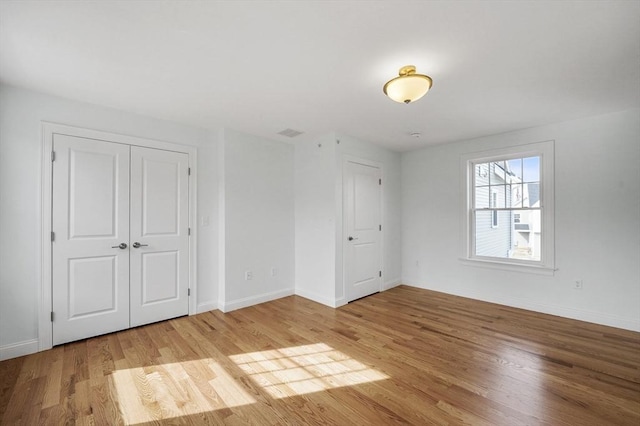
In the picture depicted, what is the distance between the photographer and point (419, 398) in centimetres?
196

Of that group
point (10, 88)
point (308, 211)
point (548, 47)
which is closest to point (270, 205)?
point (308, 211)

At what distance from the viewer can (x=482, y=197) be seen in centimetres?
434

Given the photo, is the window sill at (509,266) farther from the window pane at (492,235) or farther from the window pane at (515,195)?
the window pane at (515,195)

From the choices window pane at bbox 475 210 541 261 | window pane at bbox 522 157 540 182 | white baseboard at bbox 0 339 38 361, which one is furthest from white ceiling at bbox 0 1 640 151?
white baseboard at bbox 0 339 38 361

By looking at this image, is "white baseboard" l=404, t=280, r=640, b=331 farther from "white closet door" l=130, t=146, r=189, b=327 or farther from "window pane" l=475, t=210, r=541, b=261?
"white closet door" l=130, t=146, r=189, b=327

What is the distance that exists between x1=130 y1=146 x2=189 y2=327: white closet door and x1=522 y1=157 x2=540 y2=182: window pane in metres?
4.72

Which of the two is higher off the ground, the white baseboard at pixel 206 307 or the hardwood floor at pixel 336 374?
the white baseboard at pixel 206 307

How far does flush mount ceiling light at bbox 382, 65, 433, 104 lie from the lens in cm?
215

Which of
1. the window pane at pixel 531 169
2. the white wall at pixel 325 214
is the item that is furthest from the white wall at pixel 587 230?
the white wall at pixel 325 214

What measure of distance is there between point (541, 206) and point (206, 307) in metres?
4.81

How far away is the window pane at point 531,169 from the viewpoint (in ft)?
12.5

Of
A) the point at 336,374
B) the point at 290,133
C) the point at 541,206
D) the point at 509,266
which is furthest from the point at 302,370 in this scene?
the point at 541,206

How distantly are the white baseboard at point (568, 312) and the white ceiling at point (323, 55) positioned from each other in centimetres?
245

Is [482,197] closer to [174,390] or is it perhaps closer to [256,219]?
[256,219]
